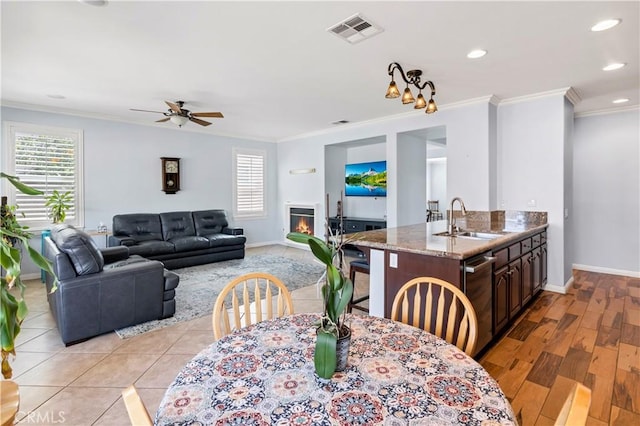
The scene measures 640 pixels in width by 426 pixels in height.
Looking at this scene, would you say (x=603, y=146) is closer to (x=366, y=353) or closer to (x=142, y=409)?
(x=366, y=353)

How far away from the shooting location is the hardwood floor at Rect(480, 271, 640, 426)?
6.89ft

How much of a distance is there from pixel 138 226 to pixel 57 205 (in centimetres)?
120

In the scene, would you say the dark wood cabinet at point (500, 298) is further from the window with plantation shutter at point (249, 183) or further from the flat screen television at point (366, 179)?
the window with plantation shutter at point (249, 183)

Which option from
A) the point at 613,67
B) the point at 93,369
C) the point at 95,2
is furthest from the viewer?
the point at 613,67

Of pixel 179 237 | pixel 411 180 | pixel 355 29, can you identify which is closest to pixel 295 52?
pixel 355 29

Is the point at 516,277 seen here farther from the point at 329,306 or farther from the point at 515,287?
the point at 329,306

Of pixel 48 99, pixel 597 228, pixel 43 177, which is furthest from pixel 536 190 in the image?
pixel 43 177

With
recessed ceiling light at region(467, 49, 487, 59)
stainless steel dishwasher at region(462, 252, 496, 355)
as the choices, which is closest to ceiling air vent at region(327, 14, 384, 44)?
recessed ceiling light at region(467, 49, 487, 59)

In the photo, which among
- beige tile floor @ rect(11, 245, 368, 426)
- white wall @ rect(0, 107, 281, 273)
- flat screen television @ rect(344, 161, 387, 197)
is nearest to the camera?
beige tile floor @ rect(11, 245, 368, 426)

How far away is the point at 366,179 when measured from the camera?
292 inches

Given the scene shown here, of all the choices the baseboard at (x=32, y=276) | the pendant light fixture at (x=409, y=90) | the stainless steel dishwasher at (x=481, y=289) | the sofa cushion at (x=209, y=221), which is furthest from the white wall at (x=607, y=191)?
the baseboard at (x=32, y=276)

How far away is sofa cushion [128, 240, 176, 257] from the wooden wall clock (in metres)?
1.41

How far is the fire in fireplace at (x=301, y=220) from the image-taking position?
763cm

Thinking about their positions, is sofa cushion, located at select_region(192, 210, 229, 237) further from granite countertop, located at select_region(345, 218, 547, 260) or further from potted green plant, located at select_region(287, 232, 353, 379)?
potted green plant, located at select_region(287, 232, 353, 379)
